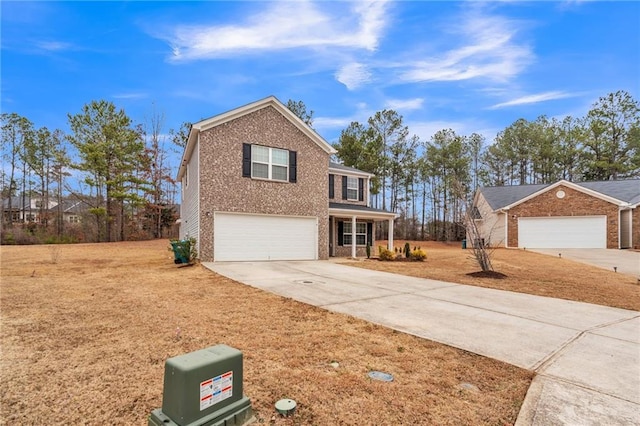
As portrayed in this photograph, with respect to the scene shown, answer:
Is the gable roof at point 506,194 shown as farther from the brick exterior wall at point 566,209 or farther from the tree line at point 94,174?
the tree line at point 94,174

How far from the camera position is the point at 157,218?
30.8 metres

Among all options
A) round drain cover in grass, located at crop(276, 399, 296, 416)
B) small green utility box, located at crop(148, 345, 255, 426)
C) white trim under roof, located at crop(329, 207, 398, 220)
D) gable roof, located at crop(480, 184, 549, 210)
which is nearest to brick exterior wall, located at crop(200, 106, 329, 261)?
white trim under roof, located at crop(329, 207, 398, 220)

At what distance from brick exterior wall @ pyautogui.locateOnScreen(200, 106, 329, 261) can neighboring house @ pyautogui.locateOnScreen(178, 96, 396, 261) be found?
0.04 metres

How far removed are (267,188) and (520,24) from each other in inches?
409

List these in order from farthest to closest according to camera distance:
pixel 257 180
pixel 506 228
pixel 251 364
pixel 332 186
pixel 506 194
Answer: pixel 506 194
pixel 506 228
pixel 332 186
pixel 257 180
pixel 251 364

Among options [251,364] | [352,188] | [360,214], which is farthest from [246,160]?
[251,364]

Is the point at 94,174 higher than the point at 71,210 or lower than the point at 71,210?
higher

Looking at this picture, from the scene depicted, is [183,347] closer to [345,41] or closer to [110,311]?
[110,311]

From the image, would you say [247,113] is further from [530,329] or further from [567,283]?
[567,283]

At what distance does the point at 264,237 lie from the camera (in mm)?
13883

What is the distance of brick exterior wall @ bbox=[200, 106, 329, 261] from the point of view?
12734 mm

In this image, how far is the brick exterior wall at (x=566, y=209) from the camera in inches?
850

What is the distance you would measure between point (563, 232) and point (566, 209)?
1.58 m

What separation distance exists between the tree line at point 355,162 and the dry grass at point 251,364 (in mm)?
20291
